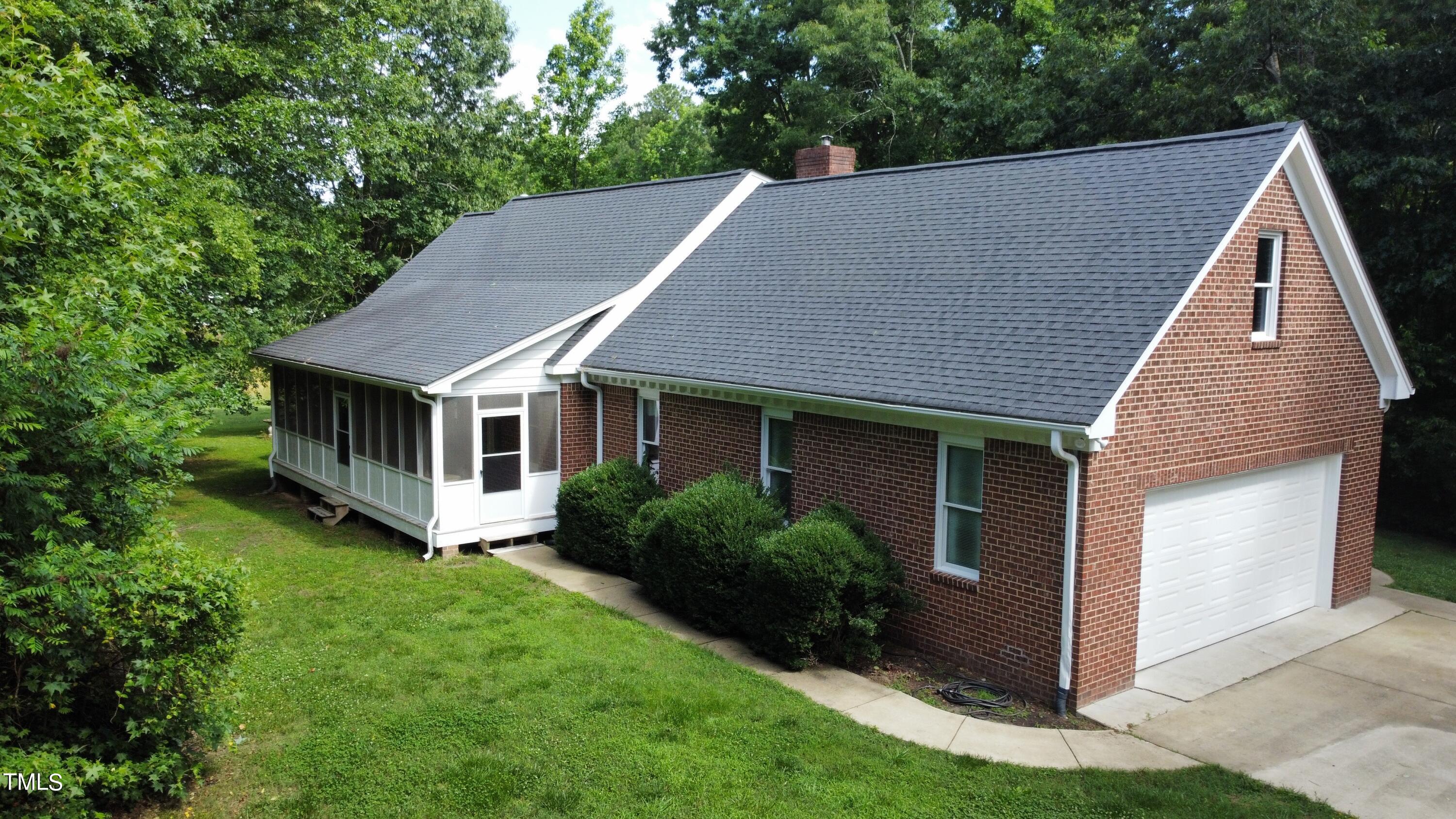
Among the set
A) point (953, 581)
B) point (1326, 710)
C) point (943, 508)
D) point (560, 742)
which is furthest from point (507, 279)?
point (1326, 710)

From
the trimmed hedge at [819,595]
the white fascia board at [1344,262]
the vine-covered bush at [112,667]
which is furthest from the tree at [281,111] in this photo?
the white fascia board at [1344,262]

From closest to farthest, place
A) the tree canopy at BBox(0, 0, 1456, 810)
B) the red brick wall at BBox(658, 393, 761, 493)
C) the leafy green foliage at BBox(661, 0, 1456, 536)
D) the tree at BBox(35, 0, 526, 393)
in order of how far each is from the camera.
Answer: the tree canopy at BBox(0, 0, 1456, 810) < the red brick wall at BBox(658, 393, 761, 493) < the leafy green foliage at BBox(661, 0, 1456, 536) < the tree at BBox(35, 0, 526, 393)

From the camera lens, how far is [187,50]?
1841 cm

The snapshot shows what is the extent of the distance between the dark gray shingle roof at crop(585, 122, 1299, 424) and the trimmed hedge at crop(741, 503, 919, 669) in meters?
1.82

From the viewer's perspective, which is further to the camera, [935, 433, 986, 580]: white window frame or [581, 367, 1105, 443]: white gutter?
[935, 433, 986, 580]: white window frame

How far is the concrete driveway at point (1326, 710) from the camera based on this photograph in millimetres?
8242

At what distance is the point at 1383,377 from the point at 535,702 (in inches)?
474

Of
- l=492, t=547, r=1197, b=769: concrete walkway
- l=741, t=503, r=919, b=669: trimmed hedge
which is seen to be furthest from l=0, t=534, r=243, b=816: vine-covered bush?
l=492, t=547, r=1197, b=769: concrete walkway

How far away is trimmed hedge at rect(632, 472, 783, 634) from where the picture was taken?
1141 cm

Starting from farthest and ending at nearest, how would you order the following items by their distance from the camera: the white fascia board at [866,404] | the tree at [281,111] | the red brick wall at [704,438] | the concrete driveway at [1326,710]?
the tree at [281,111] → the red brick wall at [704,438] → the white fascia board at [866,404] → the concrete driveway at [1326,710]

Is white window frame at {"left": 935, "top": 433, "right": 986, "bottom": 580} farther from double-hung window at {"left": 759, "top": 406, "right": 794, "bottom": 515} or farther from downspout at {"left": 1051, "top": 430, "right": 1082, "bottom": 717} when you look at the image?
double-hung window at {"left": 759, "top": 406, "right": 794, "bottom": 515}

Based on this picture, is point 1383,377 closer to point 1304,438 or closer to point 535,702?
point 1304,438

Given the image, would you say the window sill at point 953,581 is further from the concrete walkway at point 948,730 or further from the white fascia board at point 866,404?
the white fascia board at point 866,404

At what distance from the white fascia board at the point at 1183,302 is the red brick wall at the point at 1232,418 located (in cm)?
15
